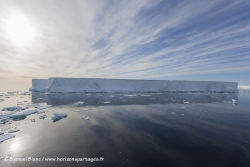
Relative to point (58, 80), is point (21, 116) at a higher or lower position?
lower

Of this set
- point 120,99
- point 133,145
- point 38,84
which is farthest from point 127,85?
point 38,84

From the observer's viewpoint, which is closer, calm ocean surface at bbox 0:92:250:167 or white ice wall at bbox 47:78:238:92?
calm ocean surface at bbox 0:92:250:167

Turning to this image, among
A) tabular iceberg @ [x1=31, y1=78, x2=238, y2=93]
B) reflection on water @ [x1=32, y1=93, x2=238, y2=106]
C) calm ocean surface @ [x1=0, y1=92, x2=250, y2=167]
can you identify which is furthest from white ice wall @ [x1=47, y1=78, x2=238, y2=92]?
calm ocean surface @ [x1=0, y1=92, x2=250, y2=167]

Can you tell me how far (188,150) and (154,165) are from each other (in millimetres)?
1437

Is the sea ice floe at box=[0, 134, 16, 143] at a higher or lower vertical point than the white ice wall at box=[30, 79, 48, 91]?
lower

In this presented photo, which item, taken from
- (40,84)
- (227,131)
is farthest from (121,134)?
(40,84)

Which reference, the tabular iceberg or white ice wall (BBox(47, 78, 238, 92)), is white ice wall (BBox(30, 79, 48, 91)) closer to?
the tabular iceberg

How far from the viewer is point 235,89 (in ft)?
108

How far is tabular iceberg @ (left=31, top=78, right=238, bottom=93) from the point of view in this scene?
86.1ft

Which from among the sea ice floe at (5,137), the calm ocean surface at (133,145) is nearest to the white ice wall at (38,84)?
the calm ocean surface at (133,145)

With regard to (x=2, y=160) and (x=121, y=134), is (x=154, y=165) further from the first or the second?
(x=2, y=160)

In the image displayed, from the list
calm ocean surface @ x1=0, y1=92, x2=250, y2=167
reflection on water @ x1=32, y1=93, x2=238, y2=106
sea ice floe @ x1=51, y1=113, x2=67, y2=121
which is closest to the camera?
calm ocean surface @ x1=0, y1=92, x2=250, y2=167

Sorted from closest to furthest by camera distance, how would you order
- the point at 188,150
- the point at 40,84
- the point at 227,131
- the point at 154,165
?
the point at 154,165
the point at 188,150
the point at 227,131
the point at 40,84

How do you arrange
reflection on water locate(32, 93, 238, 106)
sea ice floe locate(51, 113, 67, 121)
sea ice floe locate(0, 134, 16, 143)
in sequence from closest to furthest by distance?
sea ice floe locate(0, 134, 16, 143), sea ice floe locate(51, 113, 67, 121), reflection on water locate(32, 93, 238, 106)
